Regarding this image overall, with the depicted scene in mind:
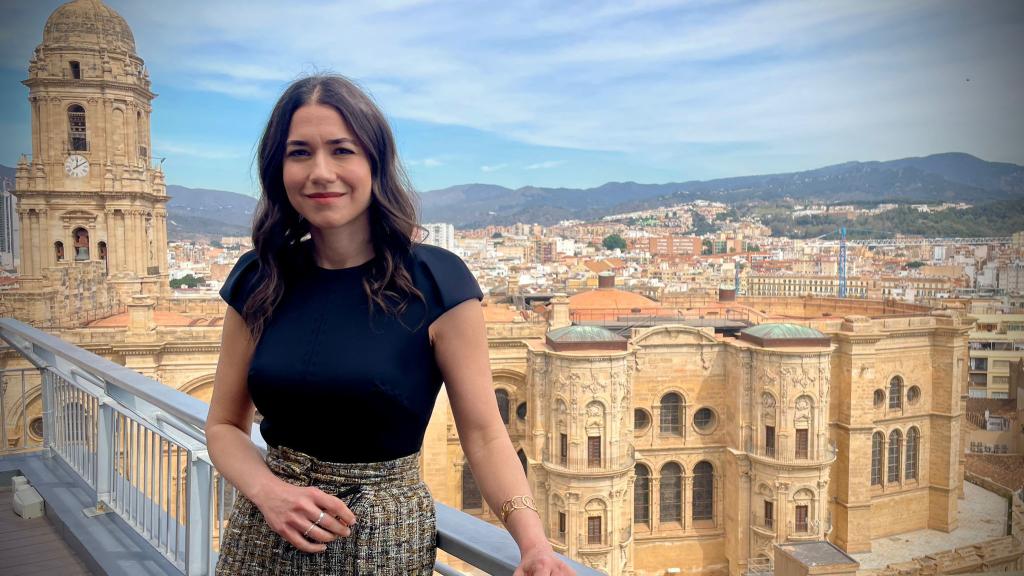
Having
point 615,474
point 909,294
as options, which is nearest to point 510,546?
point 615,474

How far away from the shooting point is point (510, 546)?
144 centimetres

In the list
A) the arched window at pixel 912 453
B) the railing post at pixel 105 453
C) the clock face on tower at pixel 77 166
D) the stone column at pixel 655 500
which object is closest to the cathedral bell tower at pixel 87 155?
the clock face on tower at pixel 77 166

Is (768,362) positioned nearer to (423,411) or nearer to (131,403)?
(131,403)

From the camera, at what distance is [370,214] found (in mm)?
1628

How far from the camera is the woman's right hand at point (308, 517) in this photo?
142 centimetres

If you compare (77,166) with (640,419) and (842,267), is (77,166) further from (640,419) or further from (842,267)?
(842,267)

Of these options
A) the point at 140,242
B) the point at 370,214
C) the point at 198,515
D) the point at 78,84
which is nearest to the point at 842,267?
the point at 140,242

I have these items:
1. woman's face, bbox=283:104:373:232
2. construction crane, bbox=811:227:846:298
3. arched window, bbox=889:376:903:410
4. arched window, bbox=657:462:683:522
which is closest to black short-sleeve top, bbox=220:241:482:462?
woman's face, bbox=283:104:373:232

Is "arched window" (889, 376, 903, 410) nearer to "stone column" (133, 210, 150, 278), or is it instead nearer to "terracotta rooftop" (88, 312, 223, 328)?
"terracotta rooftop" (88, 312, 223, 328)

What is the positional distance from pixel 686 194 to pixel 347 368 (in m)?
151

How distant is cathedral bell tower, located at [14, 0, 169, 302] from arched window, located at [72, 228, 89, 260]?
0.08 ft

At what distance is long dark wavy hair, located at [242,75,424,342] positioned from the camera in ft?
4.97

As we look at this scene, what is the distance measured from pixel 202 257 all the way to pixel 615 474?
175ft

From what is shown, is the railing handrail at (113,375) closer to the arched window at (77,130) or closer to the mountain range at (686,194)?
the mountain range at (686,194)
